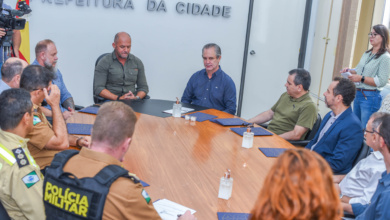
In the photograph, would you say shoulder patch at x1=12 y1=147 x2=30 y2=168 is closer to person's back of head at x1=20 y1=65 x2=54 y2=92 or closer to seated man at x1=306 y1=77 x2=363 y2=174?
person's back of head at x1=20 y1=65 x2=54 y2=92

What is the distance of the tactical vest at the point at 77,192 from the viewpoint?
161 cm

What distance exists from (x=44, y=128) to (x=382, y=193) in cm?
189

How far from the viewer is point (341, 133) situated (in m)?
3.18

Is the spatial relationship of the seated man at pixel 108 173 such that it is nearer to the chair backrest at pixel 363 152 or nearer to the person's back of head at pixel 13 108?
the person's back of head at pixel 13 108

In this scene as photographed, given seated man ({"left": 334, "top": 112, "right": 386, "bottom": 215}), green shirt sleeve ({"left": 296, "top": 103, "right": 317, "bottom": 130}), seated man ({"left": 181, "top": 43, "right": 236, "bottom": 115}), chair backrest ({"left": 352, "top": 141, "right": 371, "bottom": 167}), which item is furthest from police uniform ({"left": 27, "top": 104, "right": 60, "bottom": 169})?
seated man ({"left": 181, "top": 43, "right": 236, "bottom": 115})

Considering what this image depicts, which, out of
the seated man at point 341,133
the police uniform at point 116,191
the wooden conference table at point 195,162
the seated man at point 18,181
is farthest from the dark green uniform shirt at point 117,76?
the police uniform at point 116,191

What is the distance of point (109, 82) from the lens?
5023 mm

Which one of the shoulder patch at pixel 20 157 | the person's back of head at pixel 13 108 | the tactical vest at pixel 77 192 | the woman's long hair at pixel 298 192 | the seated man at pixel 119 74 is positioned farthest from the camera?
the seated man at pixel 119 74

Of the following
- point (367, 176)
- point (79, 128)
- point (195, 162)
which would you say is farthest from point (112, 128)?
point (367, 176)

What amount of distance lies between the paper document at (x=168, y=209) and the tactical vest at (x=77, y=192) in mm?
419

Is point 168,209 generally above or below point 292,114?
below

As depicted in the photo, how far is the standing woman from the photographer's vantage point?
15.2 ft

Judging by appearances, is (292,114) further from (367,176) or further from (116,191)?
(116,191)

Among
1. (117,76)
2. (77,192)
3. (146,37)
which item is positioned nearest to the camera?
(77,192)
